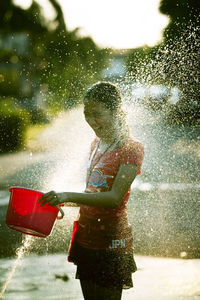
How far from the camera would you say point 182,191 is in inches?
262

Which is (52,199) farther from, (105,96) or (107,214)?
(105,96)

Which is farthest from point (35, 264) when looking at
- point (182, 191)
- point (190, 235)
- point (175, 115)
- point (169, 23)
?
point (169, 23)

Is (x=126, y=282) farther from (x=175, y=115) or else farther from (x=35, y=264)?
(x=175, y=115)

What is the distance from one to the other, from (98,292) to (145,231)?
3.04 m

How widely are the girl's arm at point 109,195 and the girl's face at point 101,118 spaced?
201 millimetres

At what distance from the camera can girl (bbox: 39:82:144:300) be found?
1.80 meters

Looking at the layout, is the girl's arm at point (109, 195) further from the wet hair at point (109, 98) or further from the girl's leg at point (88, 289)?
the girl's leg at point (88, 289)

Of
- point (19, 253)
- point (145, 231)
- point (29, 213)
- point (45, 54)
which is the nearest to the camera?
point (29, 213)

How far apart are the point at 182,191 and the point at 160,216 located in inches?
56.6

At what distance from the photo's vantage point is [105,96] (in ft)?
5.97

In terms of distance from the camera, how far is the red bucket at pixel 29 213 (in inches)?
76.4

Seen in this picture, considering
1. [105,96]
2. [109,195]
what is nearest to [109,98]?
[105,96]

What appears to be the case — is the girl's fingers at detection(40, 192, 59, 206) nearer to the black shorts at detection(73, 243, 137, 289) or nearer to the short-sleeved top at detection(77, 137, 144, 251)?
the short-sleeved top at detection(77, 137, 144, 251)

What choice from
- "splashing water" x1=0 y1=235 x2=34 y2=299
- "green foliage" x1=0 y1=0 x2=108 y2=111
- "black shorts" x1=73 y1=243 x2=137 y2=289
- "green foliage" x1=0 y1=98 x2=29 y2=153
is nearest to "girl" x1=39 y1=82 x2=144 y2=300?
"black shorts" x1=73 y1=243 x2=137 y2=289
